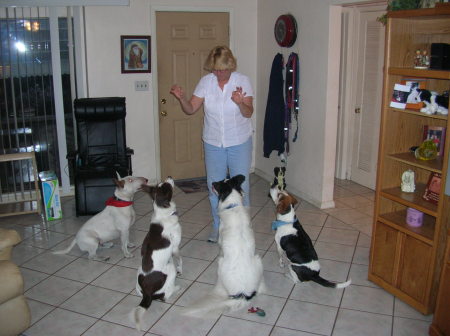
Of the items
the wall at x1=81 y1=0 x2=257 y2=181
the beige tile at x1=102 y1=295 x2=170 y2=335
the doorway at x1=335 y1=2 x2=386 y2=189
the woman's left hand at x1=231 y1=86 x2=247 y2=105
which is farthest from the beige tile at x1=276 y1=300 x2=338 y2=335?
the wall at x1=81 y1=0 x2=257 y2=181

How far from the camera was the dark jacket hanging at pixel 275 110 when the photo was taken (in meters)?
5.54

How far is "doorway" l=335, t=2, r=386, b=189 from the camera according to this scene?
18.3 ft

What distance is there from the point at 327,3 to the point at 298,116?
1.28 meters

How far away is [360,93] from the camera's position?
5.89m

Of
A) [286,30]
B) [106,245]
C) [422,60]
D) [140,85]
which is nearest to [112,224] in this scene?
[106,245]

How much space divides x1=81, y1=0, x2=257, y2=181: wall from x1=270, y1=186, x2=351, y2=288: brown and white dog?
275 centimetres

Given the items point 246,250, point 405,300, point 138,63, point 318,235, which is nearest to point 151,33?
point 138,63

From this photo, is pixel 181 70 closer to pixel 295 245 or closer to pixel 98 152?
pixel 98 152

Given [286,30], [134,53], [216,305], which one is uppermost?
[286,30]

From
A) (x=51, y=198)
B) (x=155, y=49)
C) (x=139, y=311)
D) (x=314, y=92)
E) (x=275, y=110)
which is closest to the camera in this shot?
(x=139, y=311)

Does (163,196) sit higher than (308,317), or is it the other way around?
(163,196)

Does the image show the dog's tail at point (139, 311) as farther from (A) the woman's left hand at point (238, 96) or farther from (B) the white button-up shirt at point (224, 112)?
(A) the woman's left hand at point (238, 96)

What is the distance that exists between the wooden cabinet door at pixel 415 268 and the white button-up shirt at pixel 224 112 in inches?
61.2

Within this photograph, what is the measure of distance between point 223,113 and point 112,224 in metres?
1.31
